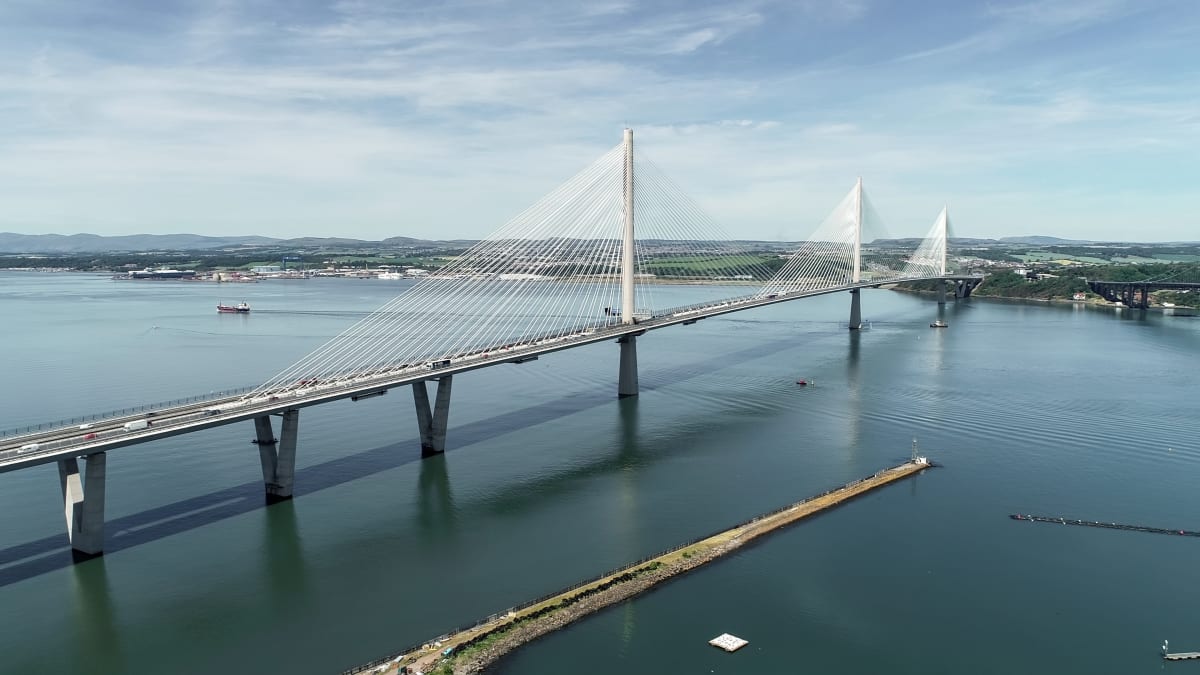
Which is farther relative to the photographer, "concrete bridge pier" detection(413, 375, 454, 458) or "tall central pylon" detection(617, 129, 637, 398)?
"tall central pylon" detection(617, 129, 637, 398)

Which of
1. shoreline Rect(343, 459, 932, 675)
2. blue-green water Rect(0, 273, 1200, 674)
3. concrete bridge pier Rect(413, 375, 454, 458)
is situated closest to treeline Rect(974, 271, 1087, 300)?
blue-green water Rect(0, 273, 1200, 674)

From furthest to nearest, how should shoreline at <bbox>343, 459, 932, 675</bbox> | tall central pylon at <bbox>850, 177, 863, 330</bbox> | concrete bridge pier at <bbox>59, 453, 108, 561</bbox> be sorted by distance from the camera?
tall central pylon at <bbox>850, 177, 863, 330</bbox> → concrete bridge pier at <bbox>59, 453, 108, 561</bbox> → shoreline at <bbox>343, 459, 932, 675</bbox>

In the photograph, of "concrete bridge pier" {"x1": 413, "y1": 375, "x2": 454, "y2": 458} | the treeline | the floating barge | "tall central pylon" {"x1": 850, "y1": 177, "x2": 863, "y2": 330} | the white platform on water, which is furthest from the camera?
the treeline

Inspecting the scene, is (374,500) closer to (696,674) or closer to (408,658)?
(408,658)

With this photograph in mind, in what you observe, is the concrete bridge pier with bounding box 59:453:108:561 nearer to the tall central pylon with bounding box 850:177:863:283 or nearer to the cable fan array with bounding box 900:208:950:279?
the tall central pylon with bounding box 850:177:863:283

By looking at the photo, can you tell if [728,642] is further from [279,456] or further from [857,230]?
[857,230]

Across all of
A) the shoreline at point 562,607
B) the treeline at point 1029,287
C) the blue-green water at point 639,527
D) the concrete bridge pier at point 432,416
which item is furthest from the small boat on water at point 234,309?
the treeline at point 1029,287
